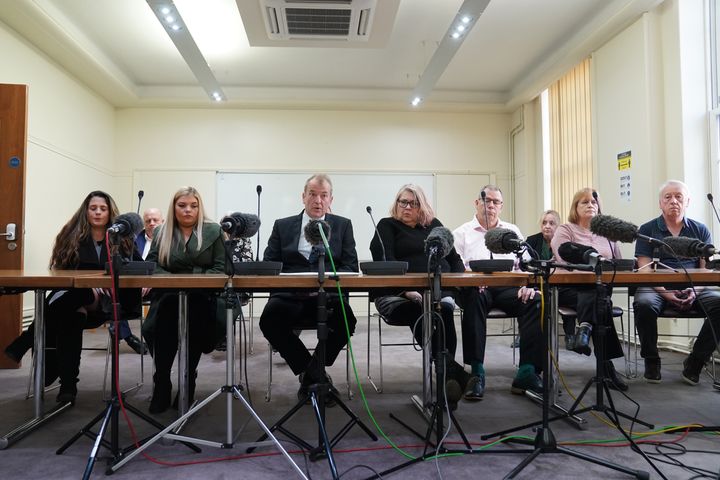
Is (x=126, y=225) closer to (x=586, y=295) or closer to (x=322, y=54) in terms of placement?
(x=586, y=295)

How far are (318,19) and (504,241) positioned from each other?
254 centimetres

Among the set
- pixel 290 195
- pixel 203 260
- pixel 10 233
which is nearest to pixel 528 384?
pixel 203 260

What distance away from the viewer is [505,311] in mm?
2541

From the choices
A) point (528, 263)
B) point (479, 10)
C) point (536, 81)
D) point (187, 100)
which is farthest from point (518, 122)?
point (528, 263)

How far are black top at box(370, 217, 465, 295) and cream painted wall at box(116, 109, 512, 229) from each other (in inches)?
136

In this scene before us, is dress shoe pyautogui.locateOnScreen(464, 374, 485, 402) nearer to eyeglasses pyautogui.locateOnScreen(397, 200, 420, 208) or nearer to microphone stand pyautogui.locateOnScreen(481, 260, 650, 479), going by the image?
microphone stand pyautogui.locateOnScreen(481, 260, 650, 479)

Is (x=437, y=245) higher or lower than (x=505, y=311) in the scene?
higher

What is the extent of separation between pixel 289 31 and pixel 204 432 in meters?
3.03

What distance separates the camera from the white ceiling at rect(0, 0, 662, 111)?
3.87 m

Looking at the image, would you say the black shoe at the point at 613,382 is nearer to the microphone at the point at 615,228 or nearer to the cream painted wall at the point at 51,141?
the microphone at the point at 615,228

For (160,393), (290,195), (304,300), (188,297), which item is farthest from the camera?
(290,195)

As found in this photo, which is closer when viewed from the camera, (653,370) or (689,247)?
(689,247)

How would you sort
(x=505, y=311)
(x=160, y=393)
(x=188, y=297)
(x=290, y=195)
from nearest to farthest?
(x=188, y=297)
(x=160, y=393)
(x=505, y=311)
(x=290, y=195)

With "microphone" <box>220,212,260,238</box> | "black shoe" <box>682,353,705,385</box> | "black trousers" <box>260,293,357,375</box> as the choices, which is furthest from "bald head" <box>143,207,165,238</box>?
"black shoe" <box>682,353,705,385</box>
